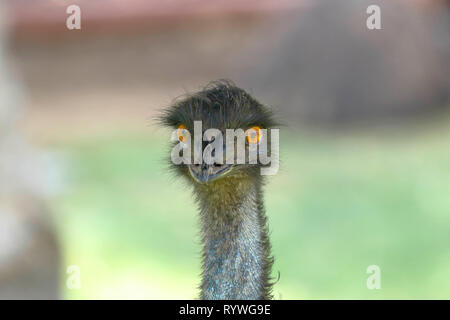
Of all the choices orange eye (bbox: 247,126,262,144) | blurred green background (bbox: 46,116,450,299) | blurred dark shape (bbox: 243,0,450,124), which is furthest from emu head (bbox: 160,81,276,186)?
blurred dark shape (bbox: 243,0,450,124)

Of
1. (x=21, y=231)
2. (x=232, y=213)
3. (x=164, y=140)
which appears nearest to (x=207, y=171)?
(x=232, y=213)

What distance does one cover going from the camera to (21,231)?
4.53 meters

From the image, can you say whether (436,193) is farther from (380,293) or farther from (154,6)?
(154,6)

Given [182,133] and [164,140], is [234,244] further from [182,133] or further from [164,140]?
[164,140]

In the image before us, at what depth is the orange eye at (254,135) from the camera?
2559 mm

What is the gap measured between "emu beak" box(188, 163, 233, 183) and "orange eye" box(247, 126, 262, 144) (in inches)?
7.4

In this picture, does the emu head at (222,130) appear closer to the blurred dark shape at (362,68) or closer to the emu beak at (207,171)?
the emu beak at (207,171)

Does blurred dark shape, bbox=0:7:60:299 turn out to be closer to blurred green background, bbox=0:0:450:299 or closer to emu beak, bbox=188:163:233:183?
blurred green background, bbox=0:0:450:299

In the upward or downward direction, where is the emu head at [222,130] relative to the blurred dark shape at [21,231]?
upward

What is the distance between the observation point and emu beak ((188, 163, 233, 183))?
2326 mm

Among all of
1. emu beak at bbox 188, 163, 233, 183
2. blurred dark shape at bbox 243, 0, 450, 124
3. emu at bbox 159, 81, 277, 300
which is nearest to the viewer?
emu beak at bbox 188, 163, 233, 183

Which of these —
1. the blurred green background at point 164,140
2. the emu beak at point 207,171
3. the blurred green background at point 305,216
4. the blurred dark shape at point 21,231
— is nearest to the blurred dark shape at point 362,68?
the blurred green background at point 164,140

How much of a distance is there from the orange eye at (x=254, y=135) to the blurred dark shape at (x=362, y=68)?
411cm
